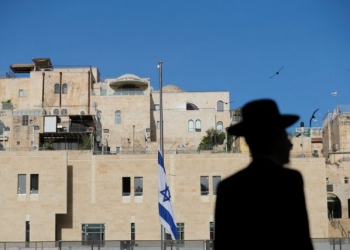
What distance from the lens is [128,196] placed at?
54156 millimetres

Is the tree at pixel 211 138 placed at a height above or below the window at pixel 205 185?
above

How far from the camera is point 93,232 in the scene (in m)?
53.3

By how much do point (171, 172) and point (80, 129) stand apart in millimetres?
28188

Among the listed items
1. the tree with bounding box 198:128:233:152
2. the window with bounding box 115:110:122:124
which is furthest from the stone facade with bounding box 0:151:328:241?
the window with bounding box 115:110:122:124

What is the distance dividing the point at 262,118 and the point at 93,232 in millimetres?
50679

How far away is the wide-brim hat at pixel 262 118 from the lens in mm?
3771

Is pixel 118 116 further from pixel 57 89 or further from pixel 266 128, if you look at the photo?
pixel 266 128

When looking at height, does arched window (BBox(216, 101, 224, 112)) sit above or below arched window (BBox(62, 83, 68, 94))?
below

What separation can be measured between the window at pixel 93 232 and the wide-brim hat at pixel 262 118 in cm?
5025

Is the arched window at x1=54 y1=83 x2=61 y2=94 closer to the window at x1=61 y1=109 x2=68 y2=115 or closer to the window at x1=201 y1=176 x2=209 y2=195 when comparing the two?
the window at x1=61 y1=109 x2=68 y2=115

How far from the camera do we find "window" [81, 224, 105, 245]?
5309cm

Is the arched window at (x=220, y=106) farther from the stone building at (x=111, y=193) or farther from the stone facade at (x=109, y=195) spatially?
the stone facade at (x=109, y=195)

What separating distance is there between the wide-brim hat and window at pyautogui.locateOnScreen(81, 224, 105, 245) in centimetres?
5025


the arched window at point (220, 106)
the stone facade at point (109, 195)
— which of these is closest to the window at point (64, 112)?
the arched window at point (220, 106)
